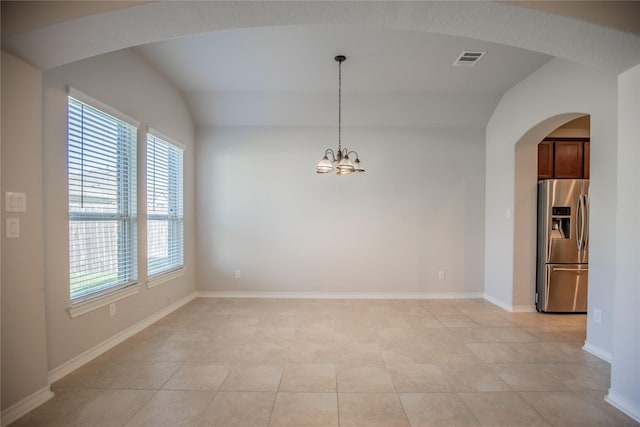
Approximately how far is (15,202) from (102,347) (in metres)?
1.62

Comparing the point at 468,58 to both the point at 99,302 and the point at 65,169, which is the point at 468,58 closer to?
the point at 65,169

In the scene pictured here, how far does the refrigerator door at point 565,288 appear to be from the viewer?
3914 millimetres

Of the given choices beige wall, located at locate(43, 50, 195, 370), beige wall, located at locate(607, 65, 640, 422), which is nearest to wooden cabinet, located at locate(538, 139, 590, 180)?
beige wall, located at locate(607, 65, 640, 422)

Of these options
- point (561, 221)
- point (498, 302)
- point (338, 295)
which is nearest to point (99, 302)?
point (338, 295)

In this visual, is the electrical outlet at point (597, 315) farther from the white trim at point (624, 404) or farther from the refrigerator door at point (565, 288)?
the refrigerator door at point (565, 288)

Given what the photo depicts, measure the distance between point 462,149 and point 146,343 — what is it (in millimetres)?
5013

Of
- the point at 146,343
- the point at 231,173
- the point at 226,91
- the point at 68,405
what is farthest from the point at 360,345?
the point at 226,91

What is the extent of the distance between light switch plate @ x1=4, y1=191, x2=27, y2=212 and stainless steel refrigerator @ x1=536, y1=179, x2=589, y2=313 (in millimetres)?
5249

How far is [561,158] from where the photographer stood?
443 centimetres

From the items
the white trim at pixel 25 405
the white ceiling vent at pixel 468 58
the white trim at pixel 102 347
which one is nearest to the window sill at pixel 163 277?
the white trim at pixel 102 347

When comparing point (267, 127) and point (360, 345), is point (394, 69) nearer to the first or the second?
point (267, 127)

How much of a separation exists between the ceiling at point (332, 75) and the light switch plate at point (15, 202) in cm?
199

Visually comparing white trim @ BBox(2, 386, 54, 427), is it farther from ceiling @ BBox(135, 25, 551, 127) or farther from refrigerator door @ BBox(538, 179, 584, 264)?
refrigerator door @ BBox(538, 179, 584, 264)

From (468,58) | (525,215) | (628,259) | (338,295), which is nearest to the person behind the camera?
(628,259)
